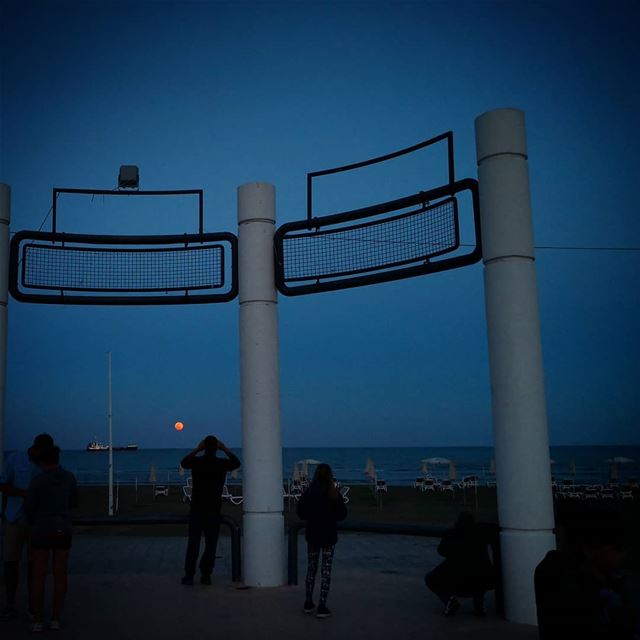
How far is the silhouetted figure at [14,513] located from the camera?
22.9 feet

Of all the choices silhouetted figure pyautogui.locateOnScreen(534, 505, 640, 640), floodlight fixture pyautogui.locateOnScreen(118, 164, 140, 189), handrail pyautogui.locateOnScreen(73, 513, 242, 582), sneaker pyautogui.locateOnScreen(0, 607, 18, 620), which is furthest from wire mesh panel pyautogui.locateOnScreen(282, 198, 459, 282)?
silhouetted figure pyautogui.locateOnScreen(534, 505, 640, 640)

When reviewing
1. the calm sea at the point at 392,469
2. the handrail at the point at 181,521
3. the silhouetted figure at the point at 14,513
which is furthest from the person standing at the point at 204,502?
the calm sea at the point at 392,469

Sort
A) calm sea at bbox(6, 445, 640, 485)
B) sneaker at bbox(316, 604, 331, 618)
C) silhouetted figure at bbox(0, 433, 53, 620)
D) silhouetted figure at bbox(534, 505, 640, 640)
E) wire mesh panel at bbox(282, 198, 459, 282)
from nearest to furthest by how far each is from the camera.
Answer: silhouetted figure at bbox(534, 505, 640, 640), sneaker at bbox(316, 604, 331, 618), silhouetted figure at bbox(0, 433, 53, 620), wire mesh panel at bbox(282, 198, 459, 282), calm sea at bbox(6, 445, 640, 485)

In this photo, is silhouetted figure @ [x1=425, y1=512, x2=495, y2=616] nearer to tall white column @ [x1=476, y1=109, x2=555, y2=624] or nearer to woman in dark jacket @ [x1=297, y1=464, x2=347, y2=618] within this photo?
tall white column @ [x1=476, y1=109, x2=555, y2=624]

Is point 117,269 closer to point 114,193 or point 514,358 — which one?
point 114,193

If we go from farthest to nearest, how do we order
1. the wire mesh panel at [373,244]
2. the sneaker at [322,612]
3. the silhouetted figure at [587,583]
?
1. the wire mesh panel at [373,244]
2. the sneaker at [322,612]
3. the silhouetted figure at [587,583]

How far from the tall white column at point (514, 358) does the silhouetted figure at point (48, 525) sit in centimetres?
380

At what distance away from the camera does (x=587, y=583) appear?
2.51 metres

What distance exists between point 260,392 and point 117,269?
2361 millimetres

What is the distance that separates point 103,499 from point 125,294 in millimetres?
24111

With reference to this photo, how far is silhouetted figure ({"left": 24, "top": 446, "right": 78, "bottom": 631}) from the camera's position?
6324 millimetres

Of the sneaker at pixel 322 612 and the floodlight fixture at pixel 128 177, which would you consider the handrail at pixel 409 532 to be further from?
the floodlight fixture at pixel 128 177

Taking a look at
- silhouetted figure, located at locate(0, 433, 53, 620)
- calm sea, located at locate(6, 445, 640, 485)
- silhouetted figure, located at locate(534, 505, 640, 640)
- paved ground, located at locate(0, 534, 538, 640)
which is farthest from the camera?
calm sea, located at locate(6, 445, 640, 485)

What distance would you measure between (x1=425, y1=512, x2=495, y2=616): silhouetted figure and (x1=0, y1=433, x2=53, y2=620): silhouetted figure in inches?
154
